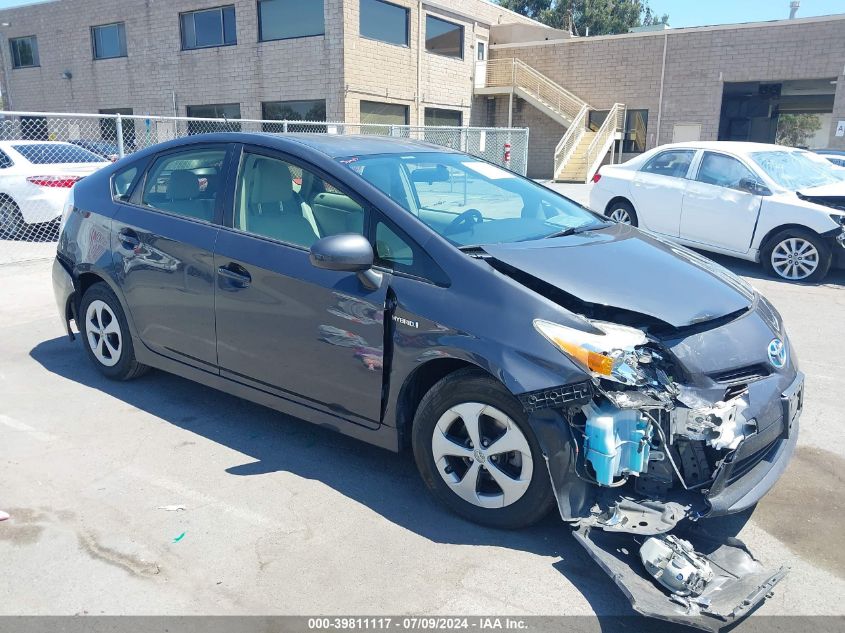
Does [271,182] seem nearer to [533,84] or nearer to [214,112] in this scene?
[214,112]

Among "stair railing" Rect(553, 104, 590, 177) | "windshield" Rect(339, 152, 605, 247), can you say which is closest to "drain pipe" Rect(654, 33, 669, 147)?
"stair railing" Rect(553, 104, 590, 177)

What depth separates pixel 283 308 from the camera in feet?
12.1

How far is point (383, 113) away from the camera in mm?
23422

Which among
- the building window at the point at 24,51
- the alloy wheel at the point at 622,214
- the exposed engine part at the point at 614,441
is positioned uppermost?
the building window at the point at 24,51

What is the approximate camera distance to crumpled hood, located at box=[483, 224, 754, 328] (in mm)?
3084

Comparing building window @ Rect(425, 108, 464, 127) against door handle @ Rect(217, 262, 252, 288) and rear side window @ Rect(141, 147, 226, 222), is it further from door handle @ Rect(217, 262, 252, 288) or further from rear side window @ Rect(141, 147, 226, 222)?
door handle @ Rect(217, 262, 252, 288)

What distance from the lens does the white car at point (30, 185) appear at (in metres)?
10.4

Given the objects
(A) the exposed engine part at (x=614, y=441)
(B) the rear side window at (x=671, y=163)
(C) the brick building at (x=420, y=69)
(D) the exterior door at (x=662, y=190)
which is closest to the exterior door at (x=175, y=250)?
(A) the exposed engine part at (x=614, y=441)

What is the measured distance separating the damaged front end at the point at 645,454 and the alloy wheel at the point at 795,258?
6536mm

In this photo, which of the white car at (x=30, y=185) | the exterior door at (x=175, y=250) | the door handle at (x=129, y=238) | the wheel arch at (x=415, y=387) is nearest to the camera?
the wheel arch at (x=415, y=387)

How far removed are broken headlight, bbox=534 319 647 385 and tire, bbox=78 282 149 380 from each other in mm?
3095

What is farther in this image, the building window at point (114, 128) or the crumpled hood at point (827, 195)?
the building window at point (114, 128)

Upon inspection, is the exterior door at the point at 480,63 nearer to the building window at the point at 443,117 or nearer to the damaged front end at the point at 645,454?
the building window at the point at 443,117

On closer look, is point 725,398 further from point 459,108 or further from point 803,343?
point 459,108
